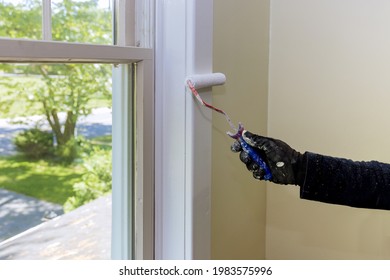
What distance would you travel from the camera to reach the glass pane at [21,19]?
0.59m

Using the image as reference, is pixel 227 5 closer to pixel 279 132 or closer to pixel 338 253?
pixel 279 132

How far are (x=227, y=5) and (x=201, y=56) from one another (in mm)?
260

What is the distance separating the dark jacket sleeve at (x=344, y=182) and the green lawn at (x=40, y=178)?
46 cm

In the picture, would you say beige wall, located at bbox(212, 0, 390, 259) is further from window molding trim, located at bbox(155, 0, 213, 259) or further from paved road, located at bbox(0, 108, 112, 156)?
paved road, located at bbox(0, 108, 112, 156)

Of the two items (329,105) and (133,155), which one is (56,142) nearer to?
(133,155)

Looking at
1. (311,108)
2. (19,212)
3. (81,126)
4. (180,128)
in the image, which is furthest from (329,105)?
(19,212)

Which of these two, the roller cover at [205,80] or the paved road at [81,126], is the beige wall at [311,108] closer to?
the roller cover at [205,80]

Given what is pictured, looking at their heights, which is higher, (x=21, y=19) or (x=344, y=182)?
(x=21, y=19)

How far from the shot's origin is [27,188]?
67 centimetres

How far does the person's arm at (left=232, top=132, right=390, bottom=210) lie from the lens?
89cm

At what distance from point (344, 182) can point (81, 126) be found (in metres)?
0.54

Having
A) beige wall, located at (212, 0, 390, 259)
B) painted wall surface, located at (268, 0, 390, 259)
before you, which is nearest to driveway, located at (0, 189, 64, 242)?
beige wall, located at (212, 0, 390, 259)

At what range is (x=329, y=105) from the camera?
1468 mm

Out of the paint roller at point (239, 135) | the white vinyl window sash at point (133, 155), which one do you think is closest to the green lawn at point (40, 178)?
the white vinyl window sash at point (133, 155)
